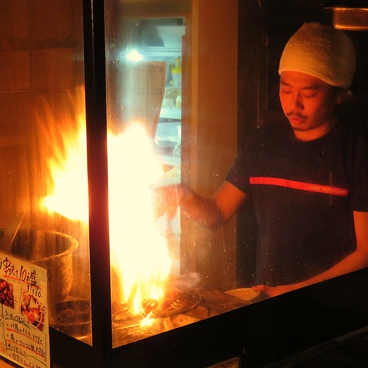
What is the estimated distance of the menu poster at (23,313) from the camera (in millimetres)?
1029

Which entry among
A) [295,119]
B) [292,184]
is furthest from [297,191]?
[295,119]

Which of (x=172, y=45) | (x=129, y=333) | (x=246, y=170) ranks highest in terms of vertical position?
(x=172, y=45)

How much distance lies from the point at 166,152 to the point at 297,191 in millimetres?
305

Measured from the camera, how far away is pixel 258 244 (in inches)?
49.3

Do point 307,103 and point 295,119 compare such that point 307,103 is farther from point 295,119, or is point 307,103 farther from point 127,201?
point 127,201

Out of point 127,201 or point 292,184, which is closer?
point 127,201

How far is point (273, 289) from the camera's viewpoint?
1243 mm

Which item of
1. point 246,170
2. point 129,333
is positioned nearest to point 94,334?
point 129,333

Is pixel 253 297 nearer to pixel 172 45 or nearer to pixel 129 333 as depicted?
pixel 129 333

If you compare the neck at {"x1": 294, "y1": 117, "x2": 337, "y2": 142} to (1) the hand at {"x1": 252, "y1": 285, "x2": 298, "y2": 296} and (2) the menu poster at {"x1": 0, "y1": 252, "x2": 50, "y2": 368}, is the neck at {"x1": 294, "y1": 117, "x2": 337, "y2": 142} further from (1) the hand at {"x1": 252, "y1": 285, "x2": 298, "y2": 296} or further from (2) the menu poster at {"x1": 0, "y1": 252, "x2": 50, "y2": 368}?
(2) the menu poster at {"x1": 0, "y1": 252, "x2": 50, "y2": 368}

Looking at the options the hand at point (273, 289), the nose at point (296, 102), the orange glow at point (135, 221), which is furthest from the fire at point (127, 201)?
the nose at point (296, 102)

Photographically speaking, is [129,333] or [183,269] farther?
[183,269]

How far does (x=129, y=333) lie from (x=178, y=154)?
0.29 metres

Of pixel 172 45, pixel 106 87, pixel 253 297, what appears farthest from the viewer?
pixel 253 297
